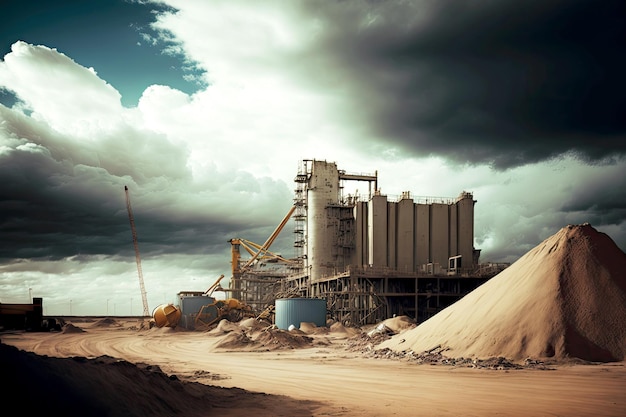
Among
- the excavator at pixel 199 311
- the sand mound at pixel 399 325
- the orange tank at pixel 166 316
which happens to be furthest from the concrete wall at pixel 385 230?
the sand mound at pixel 399 325

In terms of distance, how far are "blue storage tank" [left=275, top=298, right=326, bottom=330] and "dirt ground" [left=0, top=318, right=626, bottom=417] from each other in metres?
21.1

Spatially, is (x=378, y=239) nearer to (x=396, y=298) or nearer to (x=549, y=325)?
(x=396, y=298)

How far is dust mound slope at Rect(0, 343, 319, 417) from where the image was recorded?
10.3m

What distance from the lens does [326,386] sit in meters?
18.4

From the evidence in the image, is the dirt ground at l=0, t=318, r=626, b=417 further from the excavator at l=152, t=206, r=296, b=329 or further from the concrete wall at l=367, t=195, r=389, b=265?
the concrete wall at l=367, t=195, r=389, b=265

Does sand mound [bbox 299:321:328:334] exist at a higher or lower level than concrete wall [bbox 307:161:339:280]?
lower

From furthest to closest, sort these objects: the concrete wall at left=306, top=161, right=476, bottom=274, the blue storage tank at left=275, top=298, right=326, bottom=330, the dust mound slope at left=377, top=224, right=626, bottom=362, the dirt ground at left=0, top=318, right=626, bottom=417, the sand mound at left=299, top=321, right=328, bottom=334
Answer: the concrete wall at left=306, top=161, right=476, bottom=274, the blue storage tank at left=275, top=298, right=326, bottom=330, the sand mound at left=299, top=321, right=328, bottom=334, the dust mound slope at left=377, top=224, right=626, bottom=362, the dirt ground at left=0, top=318, right=626, bottom=417

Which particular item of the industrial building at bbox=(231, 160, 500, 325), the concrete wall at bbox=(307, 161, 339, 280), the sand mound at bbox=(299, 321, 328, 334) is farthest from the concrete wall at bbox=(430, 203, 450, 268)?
the sand mound at bbox=(299, 321, 328, 334)

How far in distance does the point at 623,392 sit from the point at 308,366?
535 inches

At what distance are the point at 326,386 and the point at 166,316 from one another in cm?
4077

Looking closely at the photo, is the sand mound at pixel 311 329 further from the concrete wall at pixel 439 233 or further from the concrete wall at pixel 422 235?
the concrete wall at pixel 439 233

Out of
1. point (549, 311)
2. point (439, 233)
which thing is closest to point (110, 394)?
point (549, 311)

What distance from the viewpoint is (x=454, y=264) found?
6331 centimetres

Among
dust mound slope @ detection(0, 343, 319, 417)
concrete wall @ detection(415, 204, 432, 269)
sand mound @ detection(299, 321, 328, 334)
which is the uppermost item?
concrete wall @ detection(415, 204, 432, 269)
